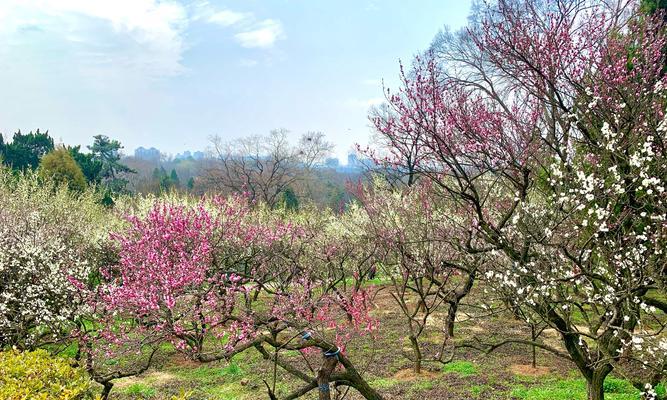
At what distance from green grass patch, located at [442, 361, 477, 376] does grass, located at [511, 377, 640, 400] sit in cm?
130

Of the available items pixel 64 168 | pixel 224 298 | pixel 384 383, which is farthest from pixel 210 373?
pixel 64 168

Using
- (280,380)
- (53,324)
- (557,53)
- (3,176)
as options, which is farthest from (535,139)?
(3,176)

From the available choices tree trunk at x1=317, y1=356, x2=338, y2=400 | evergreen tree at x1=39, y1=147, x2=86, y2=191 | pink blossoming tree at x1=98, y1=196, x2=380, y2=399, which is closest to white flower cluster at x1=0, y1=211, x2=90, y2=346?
pink blossoming tree at x1=98, y1=196, x2=380, y2=399

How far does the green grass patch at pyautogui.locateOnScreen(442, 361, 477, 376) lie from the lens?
9031 millimetres

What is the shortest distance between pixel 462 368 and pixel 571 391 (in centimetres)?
220

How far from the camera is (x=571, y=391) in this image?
7547 millimetres

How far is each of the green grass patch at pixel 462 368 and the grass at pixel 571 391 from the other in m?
1.30

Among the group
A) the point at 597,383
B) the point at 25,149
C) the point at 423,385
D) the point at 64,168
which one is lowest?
the point at 423,385

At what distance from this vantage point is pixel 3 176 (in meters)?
21.8

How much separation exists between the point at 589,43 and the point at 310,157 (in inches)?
1286

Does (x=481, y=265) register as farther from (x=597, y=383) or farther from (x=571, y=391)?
(x=597, y=383)

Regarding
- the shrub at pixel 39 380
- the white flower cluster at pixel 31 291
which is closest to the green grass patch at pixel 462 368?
the shrub at pixel 39 380

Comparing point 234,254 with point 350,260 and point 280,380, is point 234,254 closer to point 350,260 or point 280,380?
point 350,260

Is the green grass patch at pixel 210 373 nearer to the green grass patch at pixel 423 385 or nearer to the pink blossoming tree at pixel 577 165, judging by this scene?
the green grass patch at pixel 423 385
